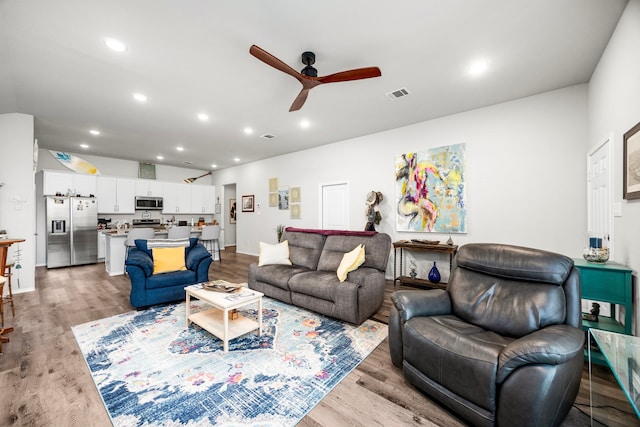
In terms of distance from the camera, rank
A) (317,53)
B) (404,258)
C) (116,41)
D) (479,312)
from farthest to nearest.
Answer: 1. (404,258)
2. (317,53)
3. (116,41)
4. (479,312)

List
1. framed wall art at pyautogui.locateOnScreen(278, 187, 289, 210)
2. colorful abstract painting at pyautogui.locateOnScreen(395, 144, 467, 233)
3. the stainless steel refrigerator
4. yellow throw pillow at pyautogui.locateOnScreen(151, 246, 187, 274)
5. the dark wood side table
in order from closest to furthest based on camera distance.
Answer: yellow throw pillow at pyautogui.locateOnScreen(151, 246, 187, 274), the dark wood side table, colorful abstract painting at pyautogui.locateOnScreen(395, 144, 467, 233), the stainless steel refrigerator, framed wall art at pyautogui.locateOnScreen(278, 187, 289, 210)

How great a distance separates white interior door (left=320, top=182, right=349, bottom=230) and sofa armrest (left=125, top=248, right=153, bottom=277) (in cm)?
340

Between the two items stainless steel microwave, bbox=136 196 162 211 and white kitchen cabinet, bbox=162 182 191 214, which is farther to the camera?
white kitchen cabinet, bbox=162 182 191 214

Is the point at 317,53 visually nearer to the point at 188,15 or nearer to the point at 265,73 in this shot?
the point at 265,73

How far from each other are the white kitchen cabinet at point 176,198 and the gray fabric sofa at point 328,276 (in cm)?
537

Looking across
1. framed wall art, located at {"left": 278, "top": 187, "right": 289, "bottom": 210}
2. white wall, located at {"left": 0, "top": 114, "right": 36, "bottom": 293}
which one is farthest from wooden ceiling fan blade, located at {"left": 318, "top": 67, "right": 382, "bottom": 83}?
white wall, located at {"left": 0, "top": 114, "right": 36, "bottom": 293}

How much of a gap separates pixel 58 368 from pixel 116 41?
2.84 meters

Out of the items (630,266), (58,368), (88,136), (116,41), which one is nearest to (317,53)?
(116,41)

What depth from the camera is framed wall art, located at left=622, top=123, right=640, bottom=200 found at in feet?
5.88

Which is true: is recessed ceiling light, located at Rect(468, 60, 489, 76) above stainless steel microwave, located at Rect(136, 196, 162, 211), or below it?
above

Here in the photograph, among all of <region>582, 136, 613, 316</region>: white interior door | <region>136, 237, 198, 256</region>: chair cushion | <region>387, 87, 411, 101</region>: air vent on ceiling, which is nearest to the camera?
<region>582, 136, 613, 316</region>: white interior door

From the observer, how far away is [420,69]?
2770 millimetres

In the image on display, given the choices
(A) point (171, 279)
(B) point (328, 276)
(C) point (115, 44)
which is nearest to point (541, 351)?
(B) point (328, 276)

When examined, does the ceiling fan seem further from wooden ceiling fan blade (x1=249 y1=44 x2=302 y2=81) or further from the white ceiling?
the white ceiling
